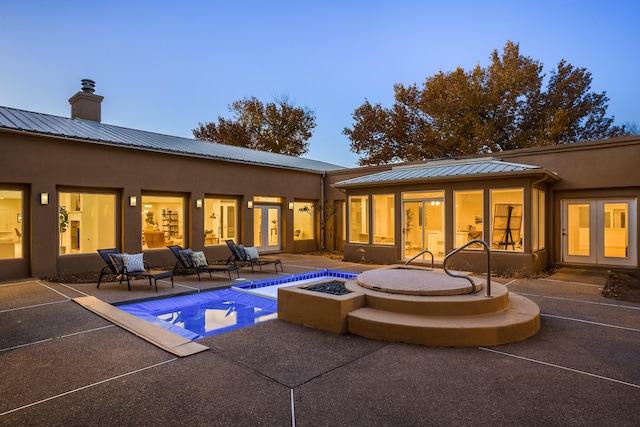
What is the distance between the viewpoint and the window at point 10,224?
8.95 m

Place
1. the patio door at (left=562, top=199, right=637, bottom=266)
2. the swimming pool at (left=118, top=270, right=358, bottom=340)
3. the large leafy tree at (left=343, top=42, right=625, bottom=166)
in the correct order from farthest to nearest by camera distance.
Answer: the large leafy tree at (left=343, top=42, right=625, bottom=166)
the patio door at (left=562, top=199, right=637, bottom=266)
the swimming pool at (left=118, top=270, right=358, bottom=340)

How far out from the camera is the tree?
94.5 ft

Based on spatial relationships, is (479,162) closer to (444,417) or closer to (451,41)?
(444,417)

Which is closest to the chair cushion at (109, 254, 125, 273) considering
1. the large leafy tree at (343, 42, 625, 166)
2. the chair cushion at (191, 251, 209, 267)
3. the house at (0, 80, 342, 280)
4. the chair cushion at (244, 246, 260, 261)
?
the chair cushion at (191, 251, 209, 267)

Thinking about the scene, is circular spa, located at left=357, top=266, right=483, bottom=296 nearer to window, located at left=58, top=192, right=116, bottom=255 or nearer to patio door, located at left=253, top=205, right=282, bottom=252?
window, located at left=58, top=192, right=116, bottom=255

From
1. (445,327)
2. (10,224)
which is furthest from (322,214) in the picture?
(445,327)

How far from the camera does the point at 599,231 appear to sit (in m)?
10.8

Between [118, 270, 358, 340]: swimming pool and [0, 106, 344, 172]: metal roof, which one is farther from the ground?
[0, 106, 344, 172]: metal roof

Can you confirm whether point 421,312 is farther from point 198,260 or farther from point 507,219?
point 507,219

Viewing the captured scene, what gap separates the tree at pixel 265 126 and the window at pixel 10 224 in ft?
66.0

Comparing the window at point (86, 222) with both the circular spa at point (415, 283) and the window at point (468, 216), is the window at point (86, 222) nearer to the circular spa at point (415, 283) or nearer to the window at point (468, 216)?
the circular spa at point (415, 283)

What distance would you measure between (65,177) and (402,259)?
967 cm

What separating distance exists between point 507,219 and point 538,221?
0.96 m

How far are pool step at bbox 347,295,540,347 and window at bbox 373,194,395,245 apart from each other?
7.29 meters
